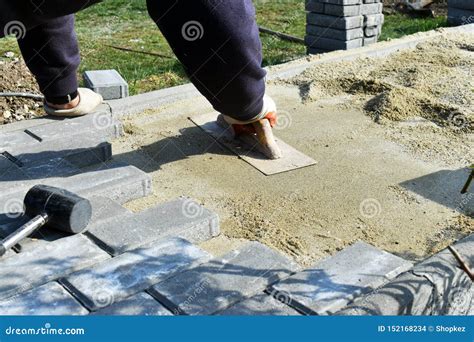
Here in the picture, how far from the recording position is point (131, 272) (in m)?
3.25

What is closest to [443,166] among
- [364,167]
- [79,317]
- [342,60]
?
[364,167]

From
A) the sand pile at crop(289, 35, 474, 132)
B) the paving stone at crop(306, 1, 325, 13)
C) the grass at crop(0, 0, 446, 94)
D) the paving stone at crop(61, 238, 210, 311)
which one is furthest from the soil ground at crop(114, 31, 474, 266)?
the grass at crop(0, 0, 446, 94)

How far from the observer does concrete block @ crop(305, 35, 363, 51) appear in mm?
7438

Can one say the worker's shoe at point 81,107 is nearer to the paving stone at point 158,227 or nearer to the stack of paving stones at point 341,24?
the paving stone at point 158,227

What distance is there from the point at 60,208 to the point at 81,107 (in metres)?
1.59

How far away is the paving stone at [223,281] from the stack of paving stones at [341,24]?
4.49 meters

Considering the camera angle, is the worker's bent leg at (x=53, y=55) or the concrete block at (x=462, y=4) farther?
the concrete block at (x=462, y=4)

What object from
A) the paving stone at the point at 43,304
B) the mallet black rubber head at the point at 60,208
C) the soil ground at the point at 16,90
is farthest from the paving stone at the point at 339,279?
the soil ground at the point at 16,90

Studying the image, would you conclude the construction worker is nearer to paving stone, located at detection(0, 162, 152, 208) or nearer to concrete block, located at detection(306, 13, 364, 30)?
paving stone, located at detection(0, 162, 152, 208)

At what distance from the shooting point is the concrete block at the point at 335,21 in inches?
289

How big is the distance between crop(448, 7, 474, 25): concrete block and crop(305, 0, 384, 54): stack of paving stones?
1781 millimetres

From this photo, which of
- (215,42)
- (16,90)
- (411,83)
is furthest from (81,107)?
(411,83)

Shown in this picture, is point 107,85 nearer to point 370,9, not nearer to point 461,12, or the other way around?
point 370,9

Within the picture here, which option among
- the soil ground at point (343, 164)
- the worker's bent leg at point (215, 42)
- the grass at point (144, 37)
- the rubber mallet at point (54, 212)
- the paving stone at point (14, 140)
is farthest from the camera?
the grass at point (144, 37)
